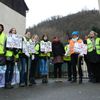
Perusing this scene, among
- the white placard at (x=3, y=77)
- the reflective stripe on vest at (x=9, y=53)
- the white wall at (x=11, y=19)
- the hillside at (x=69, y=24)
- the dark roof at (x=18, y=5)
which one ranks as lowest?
the white placard at (x=3, y=77)

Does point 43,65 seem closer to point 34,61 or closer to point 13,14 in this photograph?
point 34,61

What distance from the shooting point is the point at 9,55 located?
1252cm

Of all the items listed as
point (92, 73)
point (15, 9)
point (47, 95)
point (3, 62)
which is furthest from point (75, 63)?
point (15, 9)

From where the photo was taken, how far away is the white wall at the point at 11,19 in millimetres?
33781

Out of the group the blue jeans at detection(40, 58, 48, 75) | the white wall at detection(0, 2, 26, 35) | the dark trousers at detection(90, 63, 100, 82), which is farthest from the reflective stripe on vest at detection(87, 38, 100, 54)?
the white wall at detection(0, 2, 26, 35)

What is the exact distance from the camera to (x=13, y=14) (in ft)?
120

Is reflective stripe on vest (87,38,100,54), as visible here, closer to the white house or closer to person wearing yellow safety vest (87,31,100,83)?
person wearing yellow safety vest (87,31,100,83)

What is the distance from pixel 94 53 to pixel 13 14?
75.3 feet

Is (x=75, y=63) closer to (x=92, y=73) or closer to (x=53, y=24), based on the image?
(x=92, y=73)

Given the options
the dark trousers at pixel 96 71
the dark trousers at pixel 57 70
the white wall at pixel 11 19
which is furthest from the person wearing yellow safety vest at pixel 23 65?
the white wall at pixel 11 19

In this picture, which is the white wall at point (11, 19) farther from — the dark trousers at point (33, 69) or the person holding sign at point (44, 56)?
the dark trousers at point (33, 69)

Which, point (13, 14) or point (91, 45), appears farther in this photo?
point (13, 14)

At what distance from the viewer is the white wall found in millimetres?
33781

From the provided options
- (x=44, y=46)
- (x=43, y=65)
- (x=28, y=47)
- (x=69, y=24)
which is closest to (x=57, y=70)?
(x=43, y=65)
